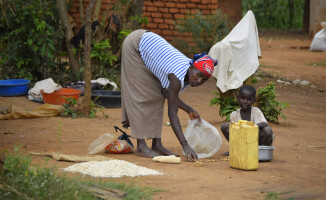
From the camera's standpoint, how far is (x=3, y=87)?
8.46 metres

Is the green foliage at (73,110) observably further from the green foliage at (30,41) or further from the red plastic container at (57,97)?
the green foliage at (30,41)

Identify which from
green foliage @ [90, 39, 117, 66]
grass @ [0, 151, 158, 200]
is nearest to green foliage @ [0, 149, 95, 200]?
grass @ [0, 151, 158, 200]

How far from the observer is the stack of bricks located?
1273 cm

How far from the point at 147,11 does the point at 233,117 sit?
788cm

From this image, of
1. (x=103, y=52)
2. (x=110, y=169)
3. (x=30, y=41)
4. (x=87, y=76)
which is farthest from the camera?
(x=103, y=52)

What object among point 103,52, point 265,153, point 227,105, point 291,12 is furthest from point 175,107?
point 291,12

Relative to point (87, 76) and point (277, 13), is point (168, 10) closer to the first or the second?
point (87, 76)

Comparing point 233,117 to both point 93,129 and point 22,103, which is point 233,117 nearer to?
point 93,129

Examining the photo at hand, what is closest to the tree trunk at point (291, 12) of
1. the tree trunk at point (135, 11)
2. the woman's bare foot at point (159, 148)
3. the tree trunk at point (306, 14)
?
the tree trunk at point (306, 14)

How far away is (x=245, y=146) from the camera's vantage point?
451 centimetres

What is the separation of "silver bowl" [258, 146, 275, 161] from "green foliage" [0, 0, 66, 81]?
4.81m

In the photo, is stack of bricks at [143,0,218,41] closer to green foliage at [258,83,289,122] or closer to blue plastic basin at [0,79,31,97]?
blue plastic basin at [0,79,31,97]

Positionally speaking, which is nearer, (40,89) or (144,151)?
(144,151)

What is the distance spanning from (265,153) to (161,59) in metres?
1.31
